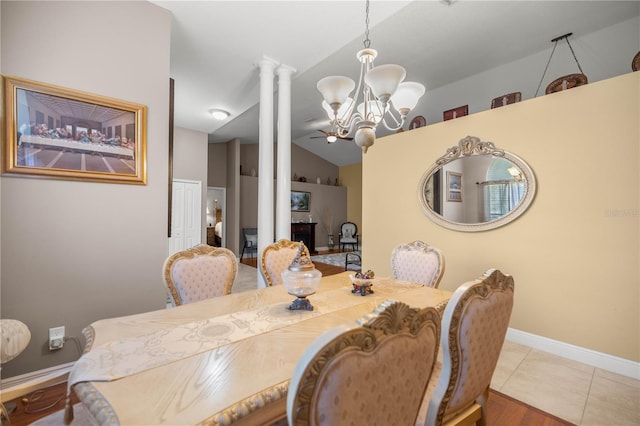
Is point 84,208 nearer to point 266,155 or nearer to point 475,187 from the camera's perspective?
point 266,155

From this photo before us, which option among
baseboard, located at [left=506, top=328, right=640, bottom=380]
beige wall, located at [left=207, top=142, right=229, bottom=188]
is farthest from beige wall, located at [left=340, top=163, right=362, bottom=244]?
baseboard, located at [left=506, top=328, right=640, bottom=380]

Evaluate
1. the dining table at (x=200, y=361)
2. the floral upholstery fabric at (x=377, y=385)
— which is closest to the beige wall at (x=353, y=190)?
the dining table at (x=200, y=361)

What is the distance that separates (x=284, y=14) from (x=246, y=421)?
3.06 m

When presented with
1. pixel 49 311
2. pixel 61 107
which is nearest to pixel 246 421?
pixel 49 311

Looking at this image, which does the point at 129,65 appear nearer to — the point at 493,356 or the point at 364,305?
the point at 364,305

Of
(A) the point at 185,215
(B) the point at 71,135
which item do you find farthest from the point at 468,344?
(A) the point at 185,215

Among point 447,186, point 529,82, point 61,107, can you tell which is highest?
point 529,82

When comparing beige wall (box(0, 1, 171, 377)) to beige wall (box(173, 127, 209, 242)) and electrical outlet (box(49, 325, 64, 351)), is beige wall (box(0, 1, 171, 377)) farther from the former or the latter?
beige wall (box(173, 127, 209, 242))

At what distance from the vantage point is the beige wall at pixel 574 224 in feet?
6.80

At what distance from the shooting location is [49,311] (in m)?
1.87

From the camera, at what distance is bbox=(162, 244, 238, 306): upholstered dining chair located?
1.78m

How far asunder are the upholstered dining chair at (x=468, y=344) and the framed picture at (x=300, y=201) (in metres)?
7.66

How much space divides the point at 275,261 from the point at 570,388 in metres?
2.31

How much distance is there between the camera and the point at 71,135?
1.93 m
